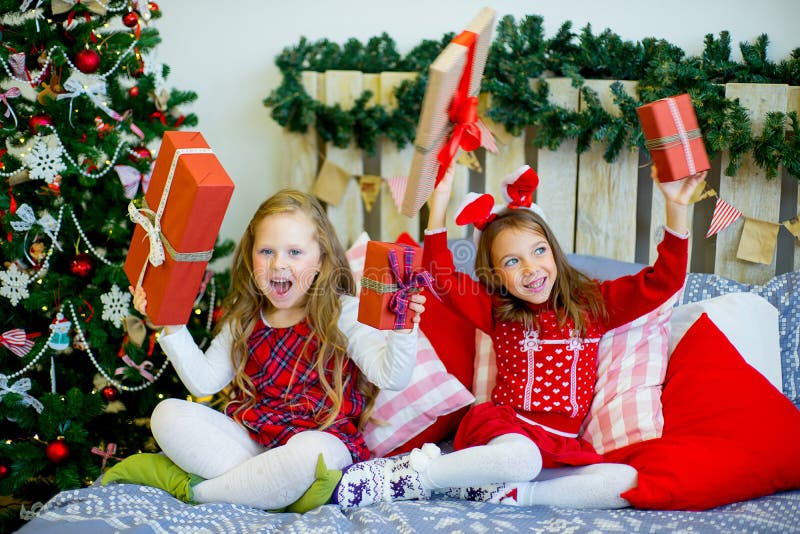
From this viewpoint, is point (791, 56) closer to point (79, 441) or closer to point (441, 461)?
point (441, 461)

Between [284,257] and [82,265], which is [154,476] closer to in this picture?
[284,257]

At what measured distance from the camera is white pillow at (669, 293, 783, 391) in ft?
6.15

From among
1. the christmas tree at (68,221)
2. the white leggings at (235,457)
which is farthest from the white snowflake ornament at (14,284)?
the white leggings at (235,457)

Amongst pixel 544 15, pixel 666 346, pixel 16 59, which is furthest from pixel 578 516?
pixel 16 59

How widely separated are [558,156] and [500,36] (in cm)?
40

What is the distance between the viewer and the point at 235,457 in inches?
68.4

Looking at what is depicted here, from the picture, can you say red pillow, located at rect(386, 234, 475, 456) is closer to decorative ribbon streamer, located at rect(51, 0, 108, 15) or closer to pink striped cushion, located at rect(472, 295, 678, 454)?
pink striped cushion, located at rect(472, 295, 678, 454)

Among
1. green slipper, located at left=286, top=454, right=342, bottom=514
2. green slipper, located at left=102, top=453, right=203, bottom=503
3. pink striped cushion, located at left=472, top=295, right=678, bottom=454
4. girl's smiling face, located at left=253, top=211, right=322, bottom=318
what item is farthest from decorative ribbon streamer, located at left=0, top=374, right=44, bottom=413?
pink striped cushion, located at left=472, top=295, right=678, bottom=454

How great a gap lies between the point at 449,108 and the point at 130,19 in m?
1.06

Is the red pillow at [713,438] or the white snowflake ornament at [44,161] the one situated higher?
the white snowflake ornament at [44,161]

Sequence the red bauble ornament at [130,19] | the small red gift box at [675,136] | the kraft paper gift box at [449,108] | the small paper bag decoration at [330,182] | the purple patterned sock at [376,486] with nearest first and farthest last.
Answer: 1. the kraft paper gift box at [449,108]
2. the small red gift box at [675,136]
3. the purple patterned sock at [376,486]
4. the red bauble ornament at [130,19]
5. the small paper bag decoration at [330,182]

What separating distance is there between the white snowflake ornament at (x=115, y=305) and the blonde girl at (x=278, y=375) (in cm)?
35

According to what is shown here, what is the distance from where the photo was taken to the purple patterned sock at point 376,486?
167 centimetres

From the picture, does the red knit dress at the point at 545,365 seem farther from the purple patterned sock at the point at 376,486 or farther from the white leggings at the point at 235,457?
the white leggings at the point at 235,457
